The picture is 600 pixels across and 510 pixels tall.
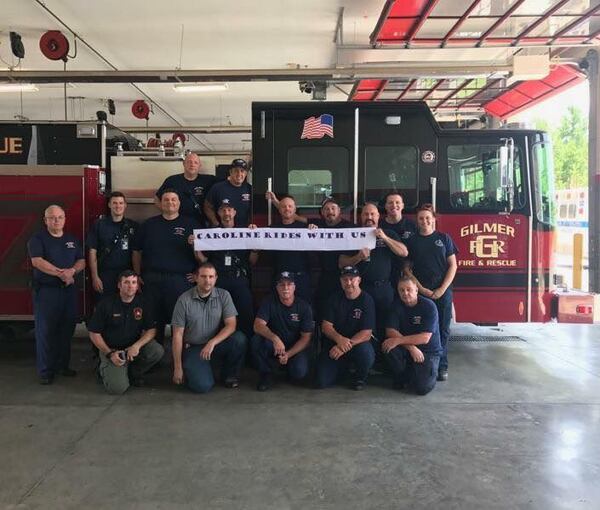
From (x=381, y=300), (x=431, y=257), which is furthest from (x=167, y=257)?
(x=431, y=257)

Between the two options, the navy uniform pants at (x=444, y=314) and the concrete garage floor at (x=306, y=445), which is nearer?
the concrete garage floor at (x=306, y=445)

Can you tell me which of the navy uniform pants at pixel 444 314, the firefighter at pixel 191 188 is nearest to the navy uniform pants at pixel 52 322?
the firefighter at pixel 191 188

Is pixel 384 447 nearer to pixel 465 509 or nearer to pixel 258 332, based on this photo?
pixel 465 509

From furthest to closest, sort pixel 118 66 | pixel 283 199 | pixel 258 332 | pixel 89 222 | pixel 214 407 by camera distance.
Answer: pixel 118 66, pixel 89 222, pixel 283 199, pixel 258 332, pixel 214 407

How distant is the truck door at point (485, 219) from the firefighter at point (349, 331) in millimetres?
1494

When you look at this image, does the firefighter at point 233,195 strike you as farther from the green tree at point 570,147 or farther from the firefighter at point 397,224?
the green tree at point 570,147

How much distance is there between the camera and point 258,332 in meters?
5.37

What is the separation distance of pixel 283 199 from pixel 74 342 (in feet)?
12.4

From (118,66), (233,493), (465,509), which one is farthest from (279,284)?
(118,66)

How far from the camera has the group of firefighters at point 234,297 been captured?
17.4 ft

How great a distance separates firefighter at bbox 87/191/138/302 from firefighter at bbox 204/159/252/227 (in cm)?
90

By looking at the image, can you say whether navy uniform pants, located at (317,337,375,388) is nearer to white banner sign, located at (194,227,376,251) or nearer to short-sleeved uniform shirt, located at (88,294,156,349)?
white banner sign, located at (194,227,376,251)

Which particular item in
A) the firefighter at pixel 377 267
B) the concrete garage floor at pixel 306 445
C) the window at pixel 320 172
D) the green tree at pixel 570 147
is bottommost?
the concrete garage floor at pixel 306 445

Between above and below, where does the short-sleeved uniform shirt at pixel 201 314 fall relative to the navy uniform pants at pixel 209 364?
above
